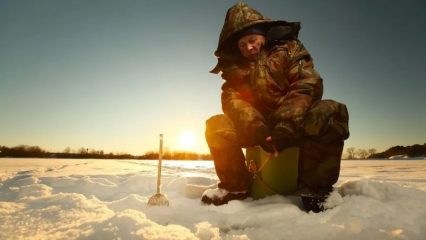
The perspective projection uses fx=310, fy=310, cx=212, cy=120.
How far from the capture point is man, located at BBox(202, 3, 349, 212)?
2.26 metres

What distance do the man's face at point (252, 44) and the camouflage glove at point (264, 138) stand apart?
82 centimetres

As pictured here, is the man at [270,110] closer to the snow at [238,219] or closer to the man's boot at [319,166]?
the man's boot at [319,166]

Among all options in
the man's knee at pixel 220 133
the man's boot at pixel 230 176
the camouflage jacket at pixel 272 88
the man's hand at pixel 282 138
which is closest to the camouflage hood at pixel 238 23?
the camouflage jacket at pixel 272 88

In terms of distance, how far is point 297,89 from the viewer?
8.09 feet

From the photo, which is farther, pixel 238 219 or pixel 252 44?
pixel 252 44

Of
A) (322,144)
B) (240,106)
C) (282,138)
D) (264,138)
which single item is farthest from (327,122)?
(240,106)

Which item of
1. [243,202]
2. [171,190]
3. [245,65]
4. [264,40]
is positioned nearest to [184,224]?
[243,202]

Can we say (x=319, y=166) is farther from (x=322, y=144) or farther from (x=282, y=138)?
(x=282, y=138)

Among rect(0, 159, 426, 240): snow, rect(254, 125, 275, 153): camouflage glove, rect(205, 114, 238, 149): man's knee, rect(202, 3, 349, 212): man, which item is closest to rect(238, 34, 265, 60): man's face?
rect(202, 3, 349, 212): man

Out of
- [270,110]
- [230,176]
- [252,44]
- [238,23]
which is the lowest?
[230,176]

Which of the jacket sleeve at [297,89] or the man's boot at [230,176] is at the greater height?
the jacket sleeve at [297,89]

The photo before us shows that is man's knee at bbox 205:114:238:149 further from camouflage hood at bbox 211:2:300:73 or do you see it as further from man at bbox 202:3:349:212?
camouflage hood at bbox 211:2:300:73

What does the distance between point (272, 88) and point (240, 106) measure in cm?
32

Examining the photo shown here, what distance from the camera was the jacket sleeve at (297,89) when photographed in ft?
7.39
